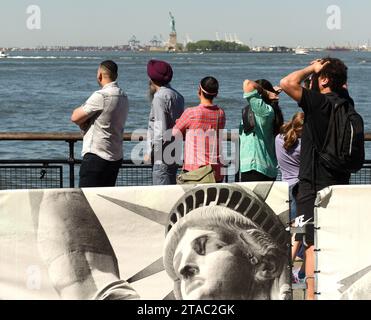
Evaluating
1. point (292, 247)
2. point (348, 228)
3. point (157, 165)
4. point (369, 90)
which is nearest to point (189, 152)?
point (157, 165)

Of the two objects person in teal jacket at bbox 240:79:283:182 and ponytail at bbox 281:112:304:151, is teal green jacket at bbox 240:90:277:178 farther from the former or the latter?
ponytail at bbox 281:112:304:151

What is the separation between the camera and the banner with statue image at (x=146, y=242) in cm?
682

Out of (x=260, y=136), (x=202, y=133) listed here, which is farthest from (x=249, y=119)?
(x=202, y=133)

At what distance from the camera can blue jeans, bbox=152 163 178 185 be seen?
8.98 m

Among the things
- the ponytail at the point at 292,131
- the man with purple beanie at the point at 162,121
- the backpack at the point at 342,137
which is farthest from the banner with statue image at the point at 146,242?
the man with purple beanie at the point at 162,121

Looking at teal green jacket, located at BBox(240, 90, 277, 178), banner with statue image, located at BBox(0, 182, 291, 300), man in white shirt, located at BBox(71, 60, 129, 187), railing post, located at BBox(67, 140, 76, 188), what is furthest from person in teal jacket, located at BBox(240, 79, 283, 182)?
railing post, located at BBox(67, 140, 76, 188)

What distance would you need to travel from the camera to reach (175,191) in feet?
22.8

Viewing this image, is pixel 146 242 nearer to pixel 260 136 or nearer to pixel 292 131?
pixel 260 136

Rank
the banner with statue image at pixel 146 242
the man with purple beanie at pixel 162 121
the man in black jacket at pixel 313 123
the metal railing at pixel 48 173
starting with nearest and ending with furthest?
the banner with statue image at pixel 146 242 → the man in black jacket at pixel 313 123 → the man with purple beanie at pixel 162 121 → the metal railing at pixel 48 173

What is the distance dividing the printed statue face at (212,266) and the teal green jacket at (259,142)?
1653 mm

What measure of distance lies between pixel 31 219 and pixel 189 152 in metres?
2.14

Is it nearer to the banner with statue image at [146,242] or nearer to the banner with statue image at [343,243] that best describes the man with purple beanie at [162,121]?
the banner with statue image at [146,242]

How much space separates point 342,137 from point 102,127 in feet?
7.90

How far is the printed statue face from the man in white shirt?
6.23 ft
